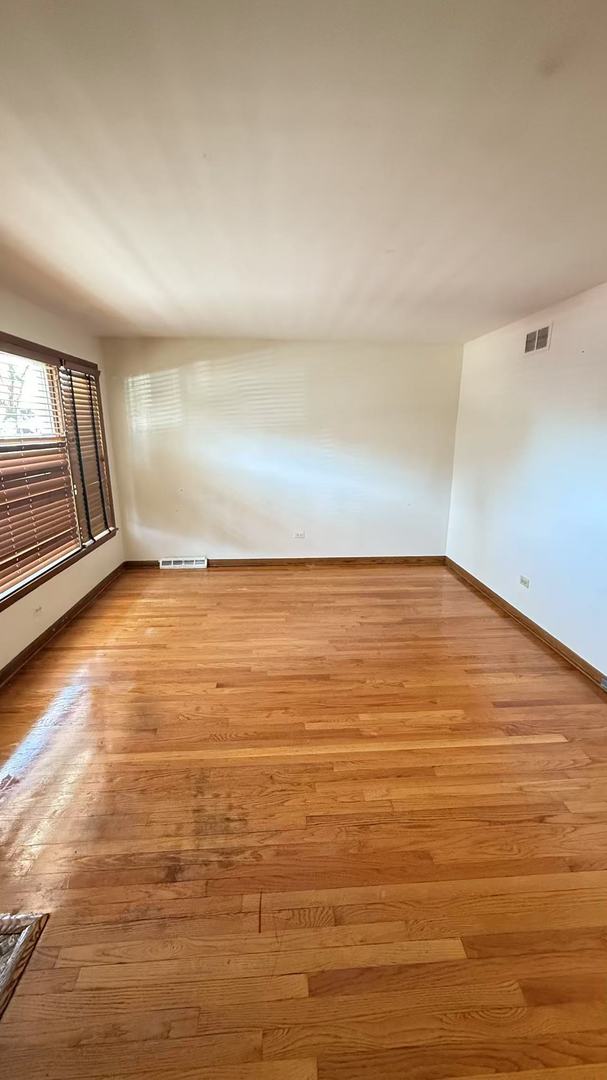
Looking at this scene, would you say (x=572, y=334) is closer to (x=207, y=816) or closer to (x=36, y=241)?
(x=36, y=241)

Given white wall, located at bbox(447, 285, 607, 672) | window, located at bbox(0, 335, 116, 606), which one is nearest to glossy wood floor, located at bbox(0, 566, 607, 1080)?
white wall, located at bbox(447, 285, 607, 672)

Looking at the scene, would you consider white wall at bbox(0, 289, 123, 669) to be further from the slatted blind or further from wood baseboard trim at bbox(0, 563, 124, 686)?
the slatted blind

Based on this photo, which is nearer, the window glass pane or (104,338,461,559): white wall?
the window glass pane

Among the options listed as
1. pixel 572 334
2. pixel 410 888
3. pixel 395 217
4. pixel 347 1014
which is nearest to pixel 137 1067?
pixel 347 1014

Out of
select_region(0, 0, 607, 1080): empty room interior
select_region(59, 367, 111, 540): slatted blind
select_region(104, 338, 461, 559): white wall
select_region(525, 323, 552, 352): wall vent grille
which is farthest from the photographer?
select_region(104, 338, 461, 559): white wall

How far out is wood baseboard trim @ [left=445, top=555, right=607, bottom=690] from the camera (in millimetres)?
2641

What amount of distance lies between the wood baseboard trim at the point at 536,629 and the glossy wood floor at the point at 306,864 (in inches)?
4.3

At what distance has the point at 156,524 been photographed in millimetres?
4648

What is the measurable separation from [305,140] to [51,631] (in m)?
3.27

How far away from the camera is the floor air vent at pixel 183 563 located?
15.5ft

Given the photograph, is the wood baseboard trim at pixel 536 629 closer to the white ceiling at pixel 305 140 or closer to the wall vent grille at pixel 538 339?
the wall vent grille at pixel 538 339

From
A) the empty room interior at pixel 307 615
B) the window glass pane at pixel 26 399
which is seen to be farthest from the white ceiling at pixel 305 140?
the window glass pane at pixel 26 399

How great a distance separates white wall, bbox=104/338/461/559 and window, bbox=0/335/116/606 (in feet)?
1.70

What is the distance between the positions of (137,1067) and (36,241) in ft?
9.80
